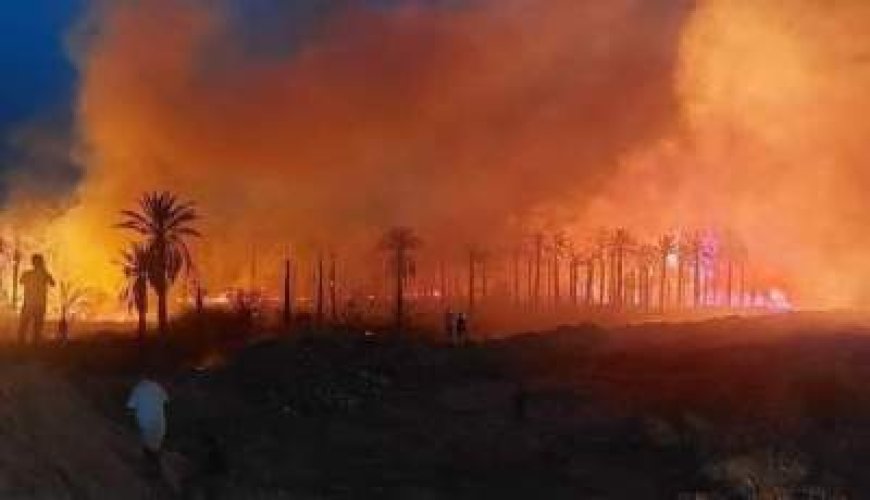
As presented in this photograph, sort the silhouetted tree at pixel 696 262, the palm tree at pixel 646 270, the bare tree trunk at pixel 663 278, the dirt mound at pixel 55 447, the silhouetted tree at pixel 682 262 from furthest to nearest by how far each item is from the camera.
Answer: the palm tree at pixel 646 270, the bare tree trunk at pixel 663 278, the silhouetted tree at pixel 682 262, the silhouetted tree at pixel 696 262, the dirt mound at pixel 55 447

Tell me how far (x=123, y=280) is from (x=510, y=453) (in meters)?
70.0

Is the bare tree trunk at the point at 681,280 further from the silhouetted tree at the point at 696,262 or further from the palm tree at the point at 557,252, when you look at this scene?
the palm tree at the point at 557,252

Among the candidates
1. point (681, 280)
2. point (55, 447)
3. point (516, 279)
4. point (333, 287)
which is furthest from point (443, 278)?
point (55, 447)

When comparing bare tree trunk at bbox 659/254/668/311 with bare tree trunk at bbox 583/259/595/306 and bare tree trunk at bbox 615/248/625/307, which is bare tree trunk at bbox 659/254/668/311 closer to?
bare tree trunk at bbox 615/248/625/307

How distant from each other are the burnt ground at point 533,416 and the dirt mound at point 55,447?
2733 mm

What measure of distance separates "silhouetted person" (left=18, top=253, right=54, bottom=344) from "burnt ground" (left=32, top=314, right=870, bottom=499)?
1.59 meters

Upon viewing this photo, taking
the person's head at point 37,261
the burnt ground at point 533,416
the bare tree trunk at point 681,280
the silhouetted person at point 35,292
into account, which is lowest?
the burnt ground at point 533,416

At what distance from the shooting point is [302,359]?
41.3m

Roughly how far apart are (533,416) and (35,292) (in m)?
12.2

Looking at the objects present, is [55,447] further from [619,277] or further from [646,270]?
[646,270]

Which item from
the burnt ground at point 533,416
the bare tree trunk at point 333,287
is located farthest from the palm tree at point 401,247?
the burnt ground at point 533,416

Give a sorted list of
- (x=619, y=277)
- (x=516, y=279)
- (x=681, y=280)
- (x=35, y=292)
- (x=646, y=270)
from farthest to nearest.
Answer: (x=516, y=279) → (x=646, y=270) → (x=681, y=280) → (x=619, y=277) → (x=35, y=292)

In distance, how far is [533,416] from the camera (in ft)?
113

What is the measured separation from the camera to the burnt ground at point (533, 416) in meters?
27.8
